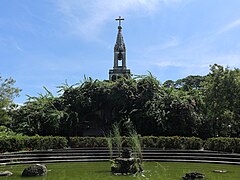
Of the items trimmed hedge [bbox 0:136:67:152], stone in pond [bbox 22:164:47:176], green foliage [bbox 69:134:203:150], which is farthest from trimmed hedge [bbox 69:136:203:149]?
stone in pond [bbox 22:164:47:176]

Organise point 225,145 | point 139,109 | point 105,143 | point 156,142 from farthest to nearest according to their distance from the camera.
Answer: point 139,109
point 105,143
point 156,142
point 225,145

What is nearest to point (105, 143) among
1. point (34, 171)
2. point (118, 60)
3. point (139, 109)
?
Result: point (139, 109)

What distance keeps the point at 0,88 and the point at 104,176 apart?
19166 mm

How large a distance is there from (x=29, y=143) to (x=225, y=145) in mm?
12288

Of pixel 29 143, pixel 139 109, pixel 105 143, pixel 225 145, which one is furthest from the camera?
pixel 139 109

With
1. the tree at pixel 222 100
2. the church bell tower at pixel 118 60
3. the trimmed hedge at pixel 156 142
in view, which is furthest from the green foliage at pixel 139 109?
the church bell tower at pixel 118 60

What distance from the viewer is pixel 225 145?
1902 cm

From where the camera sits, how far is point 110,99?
28.6 meters

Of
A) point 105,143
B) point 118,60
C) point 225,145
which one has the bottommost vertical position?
point 225,145

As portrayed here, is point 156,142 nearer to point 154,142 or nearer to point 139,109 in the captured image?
point 154,142

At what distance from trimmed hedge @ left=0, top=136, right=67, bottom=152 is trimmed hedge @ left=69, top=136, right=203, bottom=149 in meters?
1.08

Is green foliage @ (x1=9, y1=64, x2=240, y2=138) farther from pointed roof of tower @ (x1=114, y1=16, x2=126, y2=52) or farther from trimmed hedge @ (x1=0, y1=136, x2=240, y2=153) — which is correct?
pointed roof of tower @ (x1=114, y1=16, x2=126, y2=52)

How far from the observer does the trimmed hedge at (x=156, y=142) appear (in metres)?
20.4

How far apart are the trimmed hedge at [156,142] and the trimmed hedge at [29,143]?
3.55ft
